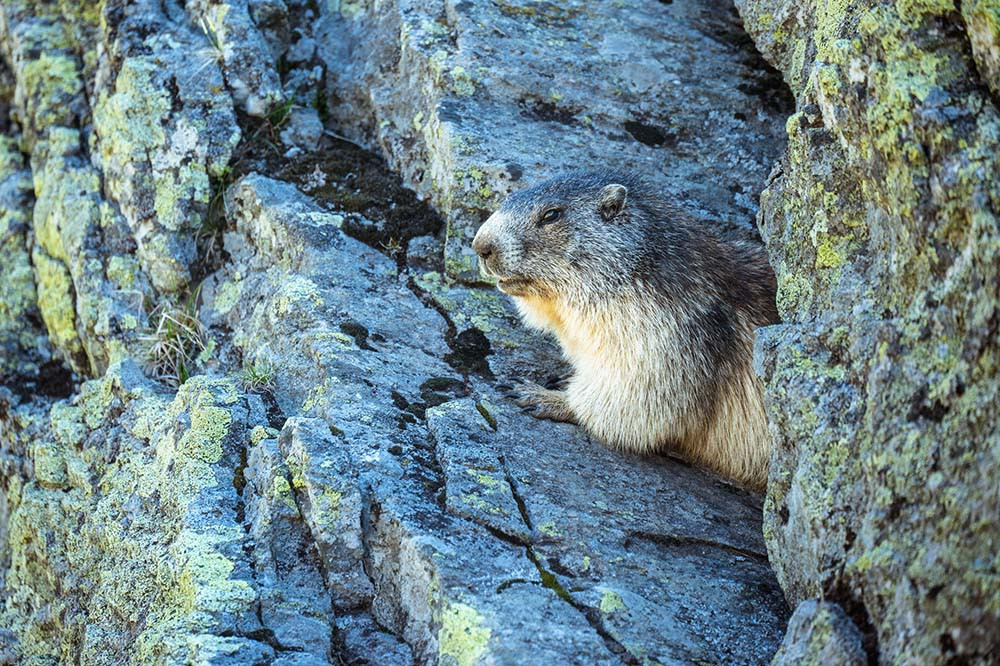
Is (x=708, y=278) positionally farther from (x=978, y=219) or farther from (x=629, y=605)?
(x=978, y=219)

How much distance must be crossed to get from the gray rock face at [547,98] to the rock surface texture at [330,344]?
3 cm

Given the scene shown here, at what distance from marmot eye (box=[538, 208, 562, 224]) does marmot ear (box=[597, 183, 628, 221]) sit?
277 mm

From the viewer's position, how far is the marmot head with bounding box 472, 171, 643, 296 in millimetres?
6957

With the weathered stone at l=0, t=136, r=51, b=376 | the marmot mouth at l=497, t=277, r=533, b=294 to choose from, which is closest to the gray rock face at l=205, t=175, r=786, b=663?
the marmot mouth at l=497, t=277, r=533, b=294

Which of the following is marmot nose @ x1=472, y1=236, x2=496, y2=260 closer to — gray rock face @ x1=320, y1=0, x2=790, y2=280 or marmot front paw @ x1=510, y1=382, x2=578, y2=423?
gray rock face @ x1=320, y1=0, x2=790, y2=280

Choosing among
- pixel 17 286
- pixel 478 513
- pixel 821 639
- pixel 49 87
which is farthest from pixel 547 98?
pixel 821 639

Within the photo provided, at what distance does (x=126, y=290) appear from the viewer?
7938 mm

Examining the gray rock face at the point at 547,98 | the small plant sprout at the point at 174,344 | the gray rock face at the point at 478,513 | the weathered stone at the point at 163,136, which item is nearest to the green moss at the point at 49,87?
the weathered stone at the point at 163,136

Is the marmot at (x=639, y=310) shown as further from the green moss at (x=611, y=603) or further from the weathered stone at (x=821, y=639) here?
the weathered stone at (x=821, y=639)

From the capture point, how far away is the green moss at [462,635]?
4496 mm

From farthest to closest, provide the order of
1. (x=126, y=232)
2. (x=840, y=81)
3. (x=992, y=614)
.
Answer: (x=126, y=232) → (x=840, y=81) → (x=992, y=614)

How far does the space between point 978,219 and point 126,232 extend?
6462mm

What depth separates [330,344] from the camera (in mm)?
6582

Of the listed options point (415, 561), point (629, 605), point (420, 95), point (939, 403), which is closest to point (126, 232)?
point (420, 95)
